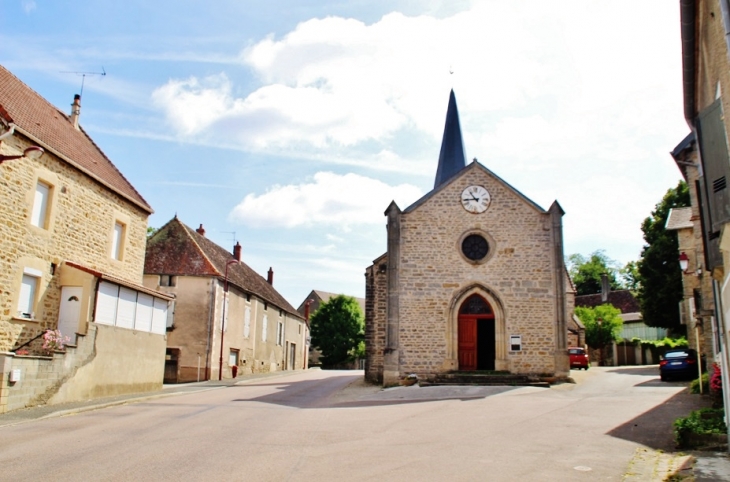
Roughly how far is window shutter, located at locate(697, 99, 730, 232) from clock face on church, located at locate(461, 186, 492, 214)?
1418 centimetres

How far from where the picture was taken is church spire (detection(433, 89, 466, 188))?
108 ft

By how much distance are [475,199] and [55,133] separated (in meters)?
14.5

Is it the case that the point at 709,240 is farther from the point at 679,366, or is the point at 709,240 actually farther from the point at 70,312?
the point at 679,366

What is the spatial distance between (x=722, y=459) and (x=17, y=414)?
12683 millimetres

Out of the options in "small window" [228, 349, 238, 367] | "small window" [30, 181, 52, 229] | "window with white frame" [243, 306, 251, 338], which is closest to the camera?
"small window" [30, 181, 52, 229]

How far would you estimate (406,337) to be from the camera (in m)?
22.4

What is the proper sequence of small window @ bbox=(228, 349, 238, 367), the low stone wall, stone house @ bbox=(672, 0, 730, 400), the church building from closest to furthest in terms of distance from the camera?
stone house @ bbox=(672, 0, 730, 400)
the low stone wall
the church building
small window @ bbox=(228, 349, 238, 367)

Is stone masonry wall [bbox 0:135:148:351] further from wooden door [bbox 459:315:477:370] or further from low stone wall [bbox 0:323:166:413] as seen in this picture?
wooden door [bbox 459:315:477:370]

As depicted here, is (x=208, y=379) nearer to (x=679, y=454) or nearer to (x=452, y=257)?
(x=452, y=257)

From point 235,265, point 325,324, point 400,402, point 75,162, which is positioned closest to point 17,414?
point 75,162

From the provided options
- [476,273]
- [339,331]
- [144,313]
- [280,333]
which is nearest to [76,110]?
[144,313]

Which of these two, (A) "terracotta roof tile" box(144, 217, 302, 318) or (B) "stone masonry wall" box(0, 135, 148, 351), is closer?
(B) "stone masonry wall" box(0, 135, 148, 351)

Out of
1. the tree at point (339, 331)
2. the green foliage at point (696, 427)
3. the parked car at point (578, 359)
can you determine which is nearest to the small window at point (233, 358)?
the parked car at point (578, 359)

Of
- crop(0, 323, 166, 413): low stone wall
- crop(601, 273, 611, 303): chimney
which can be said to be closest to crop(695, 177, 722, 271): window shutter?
crop(0, 323, 166, 413): low stone wall
